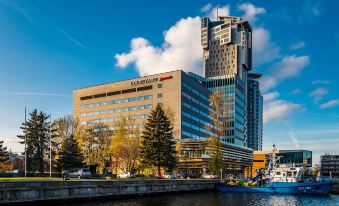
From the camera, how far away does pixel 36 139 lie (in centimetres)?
6606

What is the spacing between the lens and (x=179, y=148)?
338 feet

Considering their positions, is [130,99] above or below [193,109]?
above

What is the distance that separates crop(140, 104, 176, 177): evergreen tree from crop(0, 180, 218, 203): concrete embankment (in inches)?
278

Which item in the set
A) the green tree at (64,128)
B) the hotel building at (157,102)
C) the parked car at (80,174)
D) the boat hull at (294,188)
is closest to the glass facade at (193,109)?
the hotel building at (157,102)

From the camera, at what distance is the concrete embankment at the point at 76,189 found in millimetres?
33031

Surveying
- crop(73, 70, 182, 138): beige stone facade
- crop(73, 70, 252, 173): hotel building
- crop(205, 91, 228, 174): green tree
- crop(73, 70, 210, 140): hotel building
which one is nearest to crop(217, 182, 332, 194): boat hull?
crop(205, 91, 228, 174): green tree

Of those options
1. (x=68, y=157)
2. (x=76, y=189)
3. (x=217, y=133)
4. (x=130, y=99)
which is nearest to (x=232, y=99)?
(x=130, y=99)

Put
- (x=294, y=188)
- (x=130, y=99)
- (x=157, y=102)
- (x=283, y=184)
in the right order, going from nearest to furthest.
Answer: (x=294, y=188), (x=283, y=184), (x=157, y=102), (x=130, y=99)

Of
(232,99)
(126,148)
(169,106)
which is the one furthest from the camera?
(232,99)

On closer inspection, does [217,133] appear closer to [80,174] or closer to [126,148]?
[126,148]

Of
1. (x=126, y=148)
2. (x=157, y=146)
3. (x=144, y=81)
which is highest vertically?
(x=144, y=81)

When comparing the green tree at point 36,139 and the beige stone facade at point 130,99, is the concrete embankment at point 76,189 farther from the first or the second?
the beige stone facade at point 130,99

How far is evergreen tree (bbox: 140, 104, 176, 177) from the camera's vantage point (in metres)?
64.6

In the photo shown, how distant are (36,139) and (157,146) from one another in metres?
22.6
